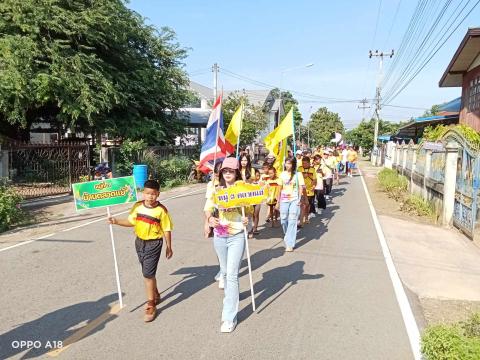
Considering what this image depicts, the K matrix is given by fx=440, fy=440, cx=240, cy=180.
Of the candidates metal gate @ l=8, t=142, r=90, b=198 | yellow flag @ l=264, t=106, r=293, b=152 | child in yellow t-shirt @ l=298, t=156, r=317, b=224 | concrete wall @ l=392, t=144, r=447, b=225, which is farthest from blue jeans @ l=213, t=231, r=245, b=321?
metal gate @ l=8, t=142, r=90, b=198

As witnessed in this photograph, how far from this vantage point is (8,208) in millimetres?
9594

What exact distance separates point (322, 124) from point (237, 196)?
91.3 meters

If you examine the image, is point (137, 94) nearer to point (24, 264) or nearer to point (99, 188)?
point (24, 264)

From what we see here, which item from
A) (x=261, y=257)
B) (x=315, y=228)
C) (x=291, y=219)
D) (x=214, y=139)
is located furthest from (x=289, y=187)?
(x=315, y=228)

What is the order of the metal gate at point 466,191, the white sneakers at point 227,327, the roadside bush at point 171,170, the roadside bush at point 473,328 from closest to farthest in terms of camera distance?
the roadside bush at point 473,328, the white sneakers at point 227,327, the metal gate at point 466,191, the roadside bush at point 171,170

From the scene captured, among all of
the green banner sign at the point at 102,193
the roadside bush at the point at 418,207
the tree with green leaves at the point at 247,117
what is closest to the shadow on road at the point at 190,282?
the green banner sign at the point at 102,193

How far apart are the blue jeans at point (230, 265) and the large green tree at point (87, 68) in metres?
12.6

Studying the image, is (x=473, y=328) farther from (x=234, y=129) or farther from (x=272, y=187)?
(x=234, y=129)

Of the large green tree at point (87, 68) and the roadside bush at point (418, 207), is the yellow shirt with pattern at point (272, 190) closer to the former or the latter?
the roadside bush at point (418, 207)

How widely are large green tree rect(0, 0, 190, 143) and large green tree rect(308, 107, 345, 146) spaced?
70.5 meters

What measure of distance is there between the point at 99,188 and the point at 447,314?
169 inches

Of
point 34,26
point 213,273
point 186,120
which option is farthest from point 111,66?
point 213,273

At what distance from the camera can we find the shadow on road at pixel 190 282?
17.3 feet

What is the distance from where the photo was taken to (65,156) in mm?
15531
